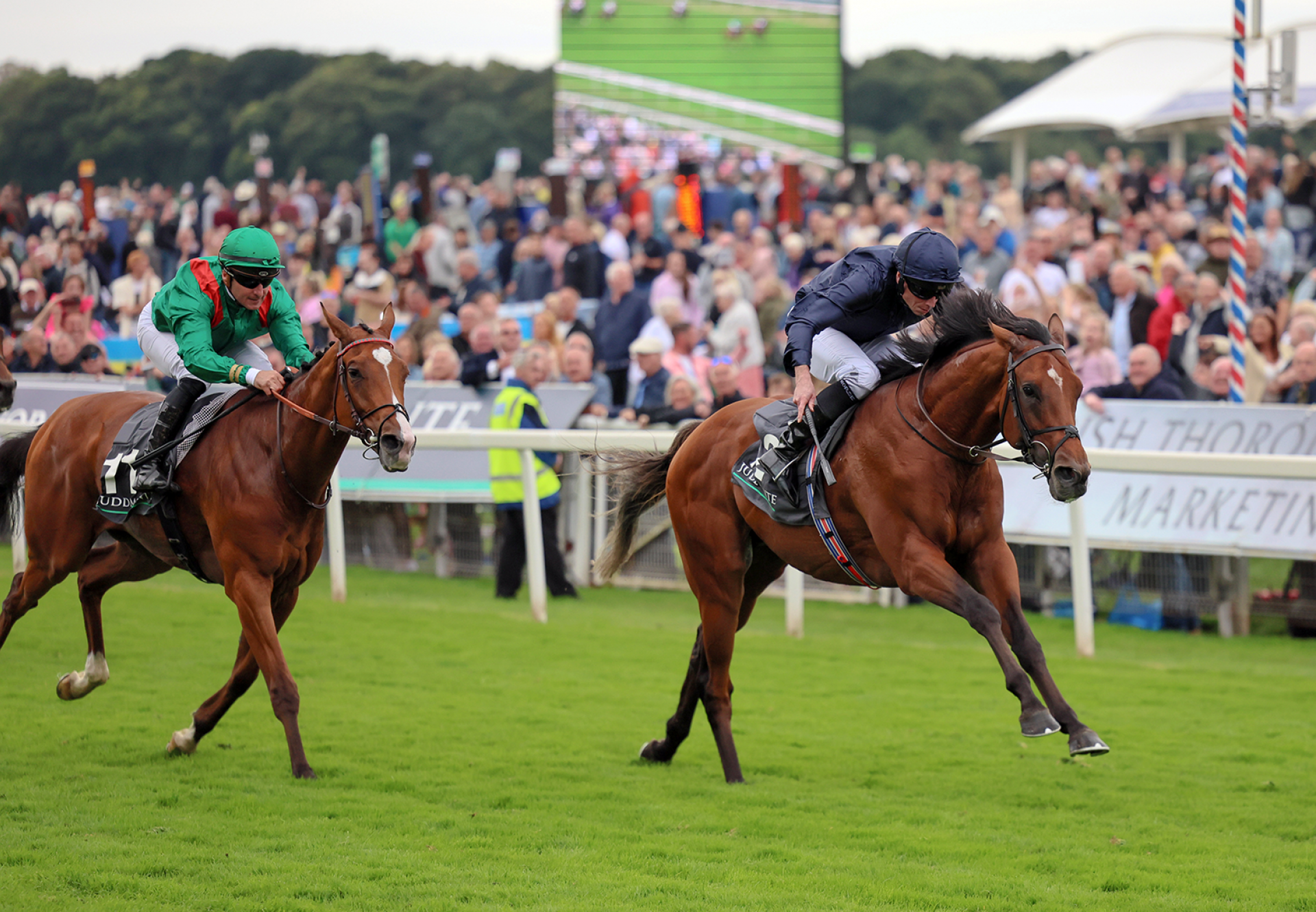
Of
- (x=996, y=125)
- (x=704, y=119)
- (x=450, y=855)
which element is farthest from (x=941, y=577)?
(x=996, y=125)

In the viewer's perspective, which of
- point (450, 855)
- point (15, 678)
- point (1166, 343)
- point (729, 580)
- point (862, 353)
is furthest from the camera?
point (1166, 343)

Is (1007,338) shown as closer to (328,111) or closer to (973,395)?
(973,395)

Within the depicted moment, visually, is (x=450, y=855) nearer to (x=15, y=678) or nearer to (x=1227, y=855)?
(x=1227, y=855)

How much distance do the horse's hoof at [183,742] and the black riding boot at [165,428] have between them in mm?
985

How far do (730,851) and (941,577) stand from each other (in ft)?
3.75

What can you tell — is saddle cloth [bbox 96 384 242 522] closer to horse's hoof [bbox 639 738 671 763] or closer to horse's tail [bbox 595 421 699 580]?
horse's tail [bbox 595 421 699 580]

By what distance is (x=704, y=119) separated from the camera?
2019 centimetres

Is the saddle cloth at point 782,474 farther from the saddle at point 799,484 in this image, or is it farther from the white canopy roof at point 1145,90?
the white canopy roof at point 1145,90

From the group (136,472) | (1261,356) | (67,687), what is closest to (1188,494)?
(1261,356)

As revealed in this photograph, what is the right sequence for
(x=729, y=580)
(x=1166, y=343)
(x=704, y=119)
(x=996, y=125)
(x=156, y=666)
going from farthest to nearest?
(x=996, y=125)
(x=704, y=119)
(x=1166, y=343)
(x=156, y=666)
(x=729, y=580)

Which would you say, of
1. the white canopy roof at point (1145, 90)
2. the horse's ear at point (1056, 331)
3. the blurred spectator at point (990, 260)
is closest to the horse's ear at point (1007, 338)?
the horse's ear at point (1056, 331)

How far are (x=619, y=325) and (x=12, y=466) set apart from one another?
666cm

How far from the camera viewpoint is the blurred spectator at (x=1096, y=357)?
32.9 feet

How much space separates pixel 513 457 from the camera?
31.8 feet
